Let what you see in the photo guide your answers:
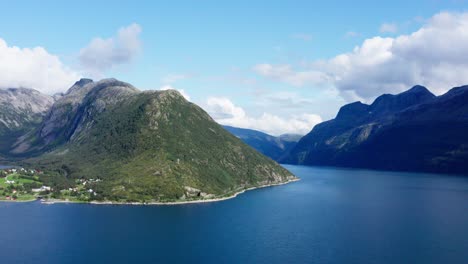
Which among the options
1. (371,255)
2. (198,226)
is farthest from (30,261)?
(371,255)

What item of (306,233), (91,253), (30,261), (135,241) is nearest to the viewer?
(30,261)

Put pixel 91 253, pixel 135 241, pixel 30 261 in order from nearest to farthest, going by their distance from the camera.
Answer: pixel 30 261 → pixel 91 253 → pixel 135 241

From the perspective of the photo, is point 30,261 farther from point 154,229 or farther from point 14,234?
point 154,229

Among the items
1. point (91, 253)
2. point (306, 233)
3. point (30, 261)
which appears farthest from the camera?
point (306, 233)

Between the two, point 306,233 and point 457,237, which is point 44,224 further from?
point 457,237

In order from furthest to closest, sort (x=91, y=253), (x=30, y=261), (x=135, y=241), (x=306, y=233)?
(x=306, y=233) < (x=135, y=241) < (x=91, y=253) < (x=30, y=261)

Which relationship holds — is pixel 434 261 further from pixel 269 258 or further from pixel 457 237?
pixel 269 258

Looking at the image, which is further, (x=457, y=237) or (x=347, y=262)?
(x=457, y=237)

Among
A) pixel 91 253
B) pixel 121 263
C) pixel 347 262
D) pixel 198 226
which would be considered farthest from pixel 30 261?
pixel 347 262
